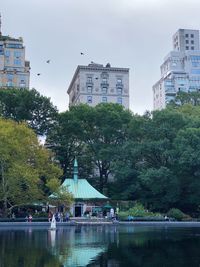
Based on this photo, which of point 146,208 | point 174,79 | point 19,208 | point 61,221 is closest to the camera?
point 61,221

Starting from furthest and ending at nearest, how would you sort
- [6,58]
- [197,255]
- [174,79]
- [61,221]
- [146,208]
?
1. [174,79]
2. [6,58]
3. [146,208]
4. [61,221]
5. [197,255]

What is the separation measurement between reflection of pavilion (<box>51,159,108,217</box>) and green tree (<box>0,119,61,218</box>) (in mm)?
7199

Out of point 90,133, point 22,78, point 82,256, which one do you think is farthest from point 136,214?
point 22,78

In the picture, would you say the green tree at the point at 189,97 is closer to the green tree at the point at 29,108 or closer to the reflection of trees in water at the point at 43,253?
the green tree at the point at 29,108

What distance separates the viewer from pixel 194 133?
61.4 meters

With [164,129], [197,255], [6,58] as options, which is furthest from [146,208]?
[6,58]

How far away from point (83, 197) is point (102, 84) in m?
47.8

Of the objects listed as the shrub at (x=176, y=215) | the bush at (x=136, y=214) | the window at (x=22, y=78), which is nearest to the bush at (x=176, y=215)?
the shrub at (x=176, y=215)

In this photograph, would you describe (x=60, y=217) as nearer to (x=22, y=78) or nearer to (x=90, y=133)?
(x=90, y=133)

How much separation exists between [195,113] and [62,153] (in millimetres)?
23222

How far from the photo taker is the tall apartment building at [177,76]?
129m

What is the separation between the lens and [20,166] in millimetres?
52625

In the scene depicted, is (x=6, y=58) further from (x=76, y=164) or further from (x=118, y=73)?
(x=76, y=164)

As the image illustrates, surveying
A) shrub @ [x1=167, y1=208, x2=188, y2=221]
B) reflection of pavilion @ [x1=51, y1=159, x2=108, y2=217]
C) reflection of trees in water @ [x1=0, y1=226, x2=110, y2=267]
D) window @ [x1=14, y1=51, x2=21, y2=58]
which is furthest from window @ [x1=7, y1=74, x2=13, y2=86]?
reflection of trees in water @ [x1=0, y1=226, x2=110, y2=267]
